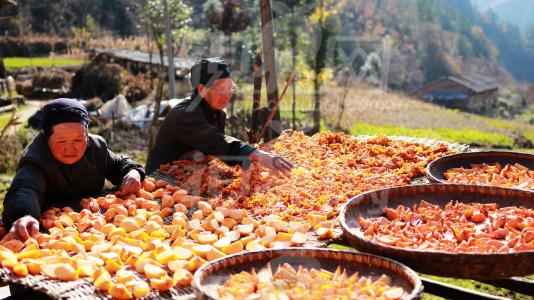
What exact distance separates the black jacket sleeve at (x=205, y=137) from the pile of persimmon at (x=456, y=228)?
1139mm

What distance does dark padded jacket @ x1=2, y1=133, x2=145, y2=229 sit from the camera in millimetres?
A: 2273

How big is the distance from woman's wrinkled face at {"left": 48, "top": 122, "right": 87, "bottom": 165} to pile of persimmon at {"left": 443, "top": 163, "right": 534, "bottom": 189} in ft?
5.88

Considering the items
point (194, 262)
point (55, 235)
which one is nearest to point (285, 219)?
point (194, 262)

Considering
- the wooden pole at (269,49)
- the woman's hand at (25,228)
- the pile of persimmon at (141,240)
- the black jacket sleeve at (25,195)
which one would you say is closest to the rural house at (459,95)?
the wooden pole at (269,49)

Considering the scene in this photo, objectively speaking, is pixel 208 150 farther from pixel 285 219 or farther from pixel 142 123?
pixel 142 123

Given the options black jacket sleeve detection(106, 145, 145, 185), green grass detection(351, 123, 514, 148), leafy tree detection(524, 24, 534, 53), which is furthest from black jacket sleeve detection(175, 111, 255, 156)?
leafy tree detection(524, 24, 534, 53)

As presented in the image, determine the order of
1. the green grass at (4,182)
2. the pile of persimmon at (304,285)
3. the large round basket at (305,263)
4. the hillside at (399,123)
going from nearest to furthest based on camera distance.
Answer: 1. the pile of persimmon at (304,285)
2. the large round basket at (305,263)
3. the green grass at (4,182)
4. the hillside at (399,123)

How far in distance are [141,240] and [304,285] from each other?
2.61 feet

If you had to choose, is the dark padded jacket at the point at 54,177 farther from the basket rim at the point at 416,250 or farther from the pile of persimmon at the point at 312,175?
the basket rim at the point at 416,250

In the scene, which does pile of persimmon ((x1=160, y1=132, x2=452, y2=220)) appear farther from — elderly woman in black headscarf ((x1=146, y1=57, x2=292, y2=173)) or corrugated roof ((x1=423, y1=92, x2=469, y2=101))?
corrugated roof ((x1=423, y1=92, x2=469, y2=101))

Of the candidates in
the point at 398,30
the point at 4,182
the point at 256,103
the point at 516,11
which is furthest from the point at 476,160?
A: the point at 516,11

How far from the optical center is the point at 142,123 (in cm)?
1250

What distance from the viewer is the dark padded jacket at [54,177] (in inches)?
89.5

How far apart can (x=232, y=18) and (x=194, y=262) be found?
14078 millimetres
